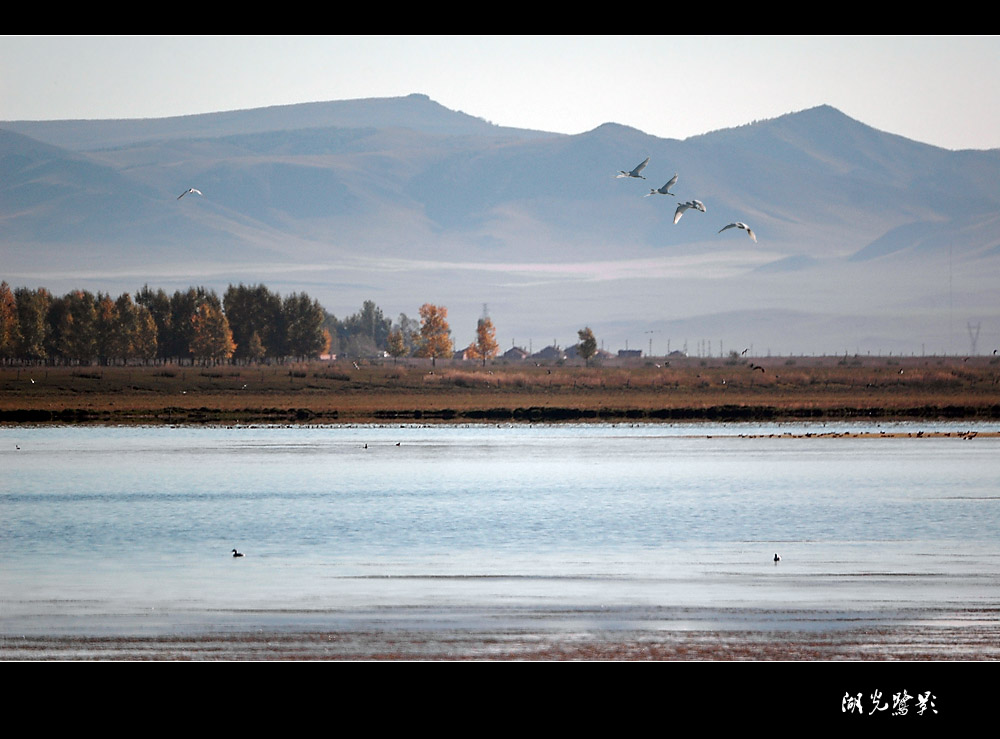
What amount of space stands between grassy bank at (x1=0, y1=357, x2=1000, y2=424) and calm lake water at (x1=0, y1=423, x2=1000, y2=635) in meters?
24.2

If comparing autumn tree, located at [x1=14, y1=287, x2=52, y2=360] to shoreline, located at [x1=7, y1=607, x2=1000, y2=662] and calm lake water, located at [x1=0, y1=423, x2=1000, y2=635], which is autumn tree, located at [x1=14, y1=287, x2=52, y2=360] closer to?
calm lake water, located at [x1=0, y1=423, x2=1000, y2=635]

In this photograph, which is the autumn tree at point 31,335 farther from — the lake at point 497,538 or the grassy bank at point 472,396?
the lake at point 497,538

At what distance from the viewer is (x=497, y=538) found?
101 feet

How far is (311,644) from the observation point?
718 inches

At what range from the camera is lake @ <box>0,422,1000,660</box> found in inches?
819

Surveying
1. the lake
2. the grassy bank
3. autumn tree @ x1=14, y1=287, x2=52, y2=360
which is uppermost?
autumn tree @ x1=14, y1=287, x2=52, y2=360

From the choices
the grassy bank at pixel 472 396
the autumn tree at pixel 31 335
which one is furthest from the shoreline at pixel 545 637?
the autumn tree at pixel 31 335

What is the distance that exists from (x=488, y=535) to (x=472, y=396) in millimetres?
73351

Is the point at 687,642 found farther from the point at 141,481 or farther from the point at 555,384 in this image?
the point at 555,384

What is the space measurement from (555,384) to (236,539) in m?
84.2

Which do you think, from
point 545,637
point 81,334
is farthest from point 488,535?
point 81,334

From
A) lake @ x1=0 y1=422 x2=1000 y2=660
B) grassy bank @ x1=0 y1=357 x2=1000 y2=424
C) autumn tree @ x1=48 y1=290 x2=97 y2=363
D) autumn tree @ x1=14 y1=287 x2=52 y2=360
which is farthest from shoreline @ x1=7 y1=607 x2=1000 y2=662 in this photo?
autumn tree @ x1=14 y1=287 x2=52 y2=360
